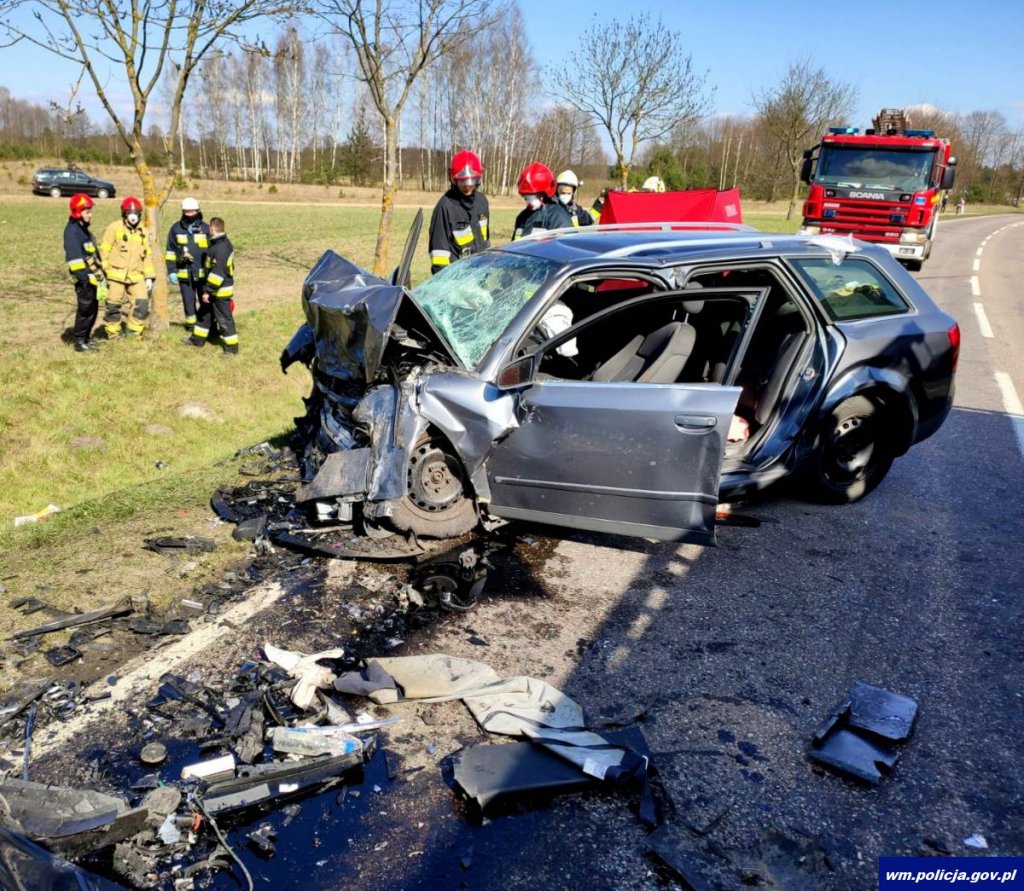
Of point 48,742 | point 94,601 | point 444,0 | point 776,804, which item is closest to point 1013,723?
point 776,804

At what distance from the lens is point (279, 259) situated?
1952 centimetres

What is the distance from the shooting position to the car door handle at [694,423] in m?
4.24

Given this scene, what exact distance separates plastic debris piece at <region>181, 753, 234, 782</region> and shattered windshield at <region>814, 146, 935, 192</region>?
1845 cm

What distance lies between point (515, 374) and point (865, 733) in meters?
2.30

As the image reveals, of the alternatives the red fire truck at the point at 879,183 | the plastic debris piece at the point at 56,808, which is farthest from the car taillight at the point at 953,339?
the red fire truck at the point at 879,183

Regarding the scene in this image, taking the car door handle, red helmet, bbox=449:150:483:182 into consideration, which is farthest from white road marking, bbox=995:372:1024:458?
red helmet, bbox=449:150:483:182

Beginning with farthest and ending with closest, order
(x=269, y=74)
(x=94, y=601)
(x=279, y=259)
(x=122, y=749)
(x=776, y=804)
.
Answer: (x=269, y=74) → (x=279, y=259) → (x=94, y=601) → (x=122, y=749) → (x=776, y=804)

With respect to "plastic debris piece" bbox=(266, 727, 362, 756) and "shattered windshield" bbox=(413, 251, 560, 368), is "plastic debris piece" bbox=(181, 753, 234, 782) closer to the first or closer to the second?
"plastic debris piece" bbox=(266, 727, 362, 756)

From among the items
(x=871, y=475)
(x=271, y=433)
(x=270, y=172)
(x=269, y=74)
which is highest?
(x=269, y=74)

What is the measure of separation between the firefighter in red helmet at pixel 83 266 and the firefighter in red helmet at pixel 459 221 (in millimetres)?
4388

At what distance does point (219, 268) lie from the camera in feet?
32.7

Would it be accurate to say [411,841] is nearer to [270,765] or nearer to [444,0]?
[270,765]

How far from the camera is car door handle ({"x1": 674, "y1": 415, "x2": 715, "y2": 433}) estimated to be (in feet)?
13.9

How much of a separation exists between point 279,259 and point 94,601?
16659mm
